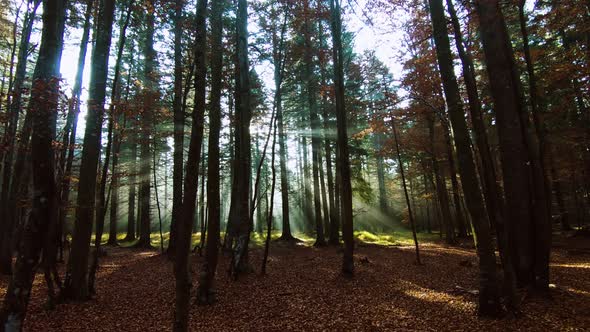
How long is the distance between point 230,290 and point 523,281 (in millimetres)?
6957

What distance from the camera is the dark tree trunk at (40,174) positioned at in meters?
4.14

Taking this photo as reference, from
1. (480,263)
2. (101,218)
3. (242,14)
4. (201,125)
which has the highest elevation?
(242,14)

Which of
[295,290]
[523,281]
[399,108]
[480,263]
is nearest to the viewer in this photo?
[480,263]

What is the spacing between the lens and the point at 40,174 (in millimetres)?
4367

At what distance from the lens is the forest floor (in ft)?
19.1

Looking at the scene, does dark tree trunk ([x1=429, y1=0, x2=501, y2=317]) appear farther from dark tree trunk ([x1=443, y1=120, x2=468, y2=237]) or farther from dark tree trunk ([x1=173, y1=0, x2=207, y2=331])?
dark tree trunk ([x1=443, y1=120, x2=468, y2=237])

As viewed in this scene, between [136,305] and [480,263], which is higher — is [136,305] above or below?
below

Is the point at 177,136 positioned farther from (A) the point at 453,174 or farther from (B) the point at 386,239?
(B) the point at 386,239

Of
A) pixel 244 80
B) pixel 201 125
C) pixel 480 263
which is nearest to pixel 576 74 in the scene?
pixel 480 263

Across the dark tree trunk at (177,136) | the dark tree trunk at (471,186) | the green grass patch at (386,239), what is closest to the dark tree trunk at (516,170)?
the dark tree trunk at (471,186)

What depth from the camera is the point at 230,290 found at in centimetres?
867

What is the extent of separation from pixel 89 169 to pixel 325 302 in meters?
6.43

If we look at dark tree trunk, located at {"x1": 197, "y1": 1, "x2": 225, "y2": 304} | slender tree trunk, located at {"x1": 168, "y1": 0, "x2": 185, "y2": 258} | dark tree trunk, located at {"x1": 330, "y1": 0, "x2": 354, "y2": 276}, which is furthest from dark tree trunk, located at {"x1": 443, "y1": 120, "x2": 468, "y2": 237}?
slender tree trunk, located at {"x1": 168, "y1": 0, "x2": 185, "y2": 258}

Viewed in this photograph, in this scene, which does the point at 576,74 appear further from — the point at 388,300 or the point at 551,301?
the point at 388,300
